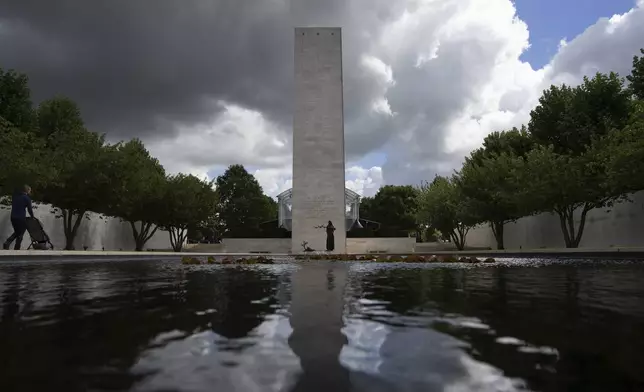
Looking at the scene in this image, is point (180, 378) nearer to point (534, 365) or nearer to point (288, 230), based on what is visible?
point (534, 365)

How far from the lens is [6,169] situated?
18.0m

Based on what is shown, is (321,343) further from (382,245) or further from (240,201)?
(240,201)

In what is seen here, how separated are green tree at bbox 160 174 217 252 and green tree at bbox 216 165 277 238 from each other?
25.2 metres

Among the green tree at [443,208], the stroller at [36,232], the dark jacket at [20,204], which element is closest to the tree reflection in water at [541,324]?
the dark jacket at [20,204]

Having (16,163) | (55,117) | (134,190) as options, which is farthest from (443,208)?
(16,163)

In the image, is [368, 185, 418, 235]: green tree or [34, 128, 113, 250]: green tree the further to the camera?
[368, 185, 418, 235]: green tree

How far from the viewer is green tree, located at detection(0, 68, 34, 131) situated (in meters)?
26.8

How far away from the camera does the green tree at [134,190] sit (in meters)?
27.5

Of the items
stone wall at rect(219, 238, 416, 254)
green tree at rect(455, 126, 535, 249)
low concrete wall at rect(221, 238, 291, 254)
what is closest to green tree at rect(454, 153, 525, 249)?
green tree at rect(455, 126, 535, 249)

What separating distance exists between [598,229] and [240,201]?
4765cm

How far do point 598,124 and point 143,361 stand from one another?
34.1m

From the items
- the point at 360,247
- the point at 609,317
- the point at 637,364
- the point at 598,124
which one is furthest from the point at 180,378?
the point at 360,247

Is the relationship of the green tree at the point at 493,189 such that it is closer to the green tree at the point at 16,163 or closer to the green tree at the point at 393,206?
the green tree at the point at 16,163

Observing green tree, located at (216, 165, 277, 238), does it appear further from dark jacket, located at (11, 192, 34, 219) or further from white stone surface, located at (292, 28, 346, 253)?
dark jacket, located at (11, 192, 34, 219)
